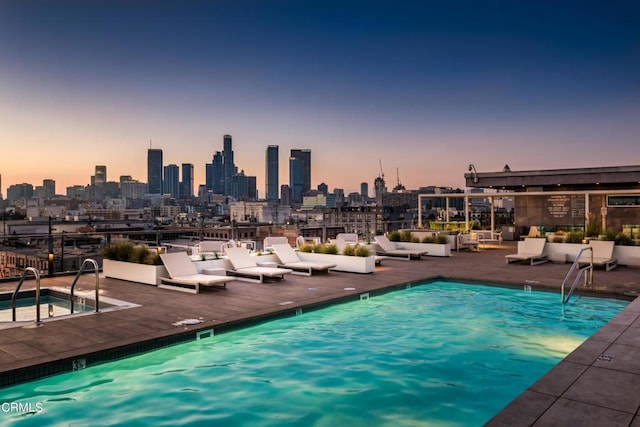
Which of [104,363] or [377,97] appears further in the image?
[377,97]

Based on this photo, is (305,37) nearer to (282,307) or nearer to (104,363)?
(282,307)

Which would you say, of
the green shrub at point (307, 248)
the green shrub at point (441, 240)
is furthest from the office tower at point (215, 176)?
the green shrub at point (307, 248)

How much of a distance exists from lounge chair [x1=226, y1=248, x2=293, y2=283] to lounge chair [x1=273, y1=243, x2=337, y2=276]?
72cm

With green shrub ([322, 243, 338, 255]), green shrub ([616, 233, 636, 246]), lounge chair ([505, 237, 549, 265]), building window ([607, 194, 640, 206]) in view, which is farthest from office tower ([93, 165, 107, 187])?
green shrub ([616, 233, 636, 246])

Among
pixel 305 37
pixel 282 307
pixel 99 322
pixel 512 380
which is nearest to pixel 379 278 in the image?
pixel 282 307

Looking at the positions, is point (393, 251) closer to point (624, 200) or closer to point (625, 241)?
point (625, 241)

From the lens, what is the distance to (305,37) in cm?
1902

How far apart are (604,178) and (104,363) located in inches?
852

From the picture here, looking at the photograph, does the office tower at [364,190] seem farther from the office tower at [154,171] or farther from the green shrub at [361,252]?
the green shrub at [361,252]

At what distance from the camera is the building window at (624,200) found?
65.7 feet

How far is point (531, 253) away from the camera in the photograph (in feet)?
44.1

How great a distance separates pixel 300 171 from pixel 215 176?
26266 mm

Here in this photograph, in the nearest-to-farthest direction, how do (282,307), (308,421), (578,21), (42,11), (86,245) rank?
(308,421), (282,307), (86,245), (42,11), (578,21)

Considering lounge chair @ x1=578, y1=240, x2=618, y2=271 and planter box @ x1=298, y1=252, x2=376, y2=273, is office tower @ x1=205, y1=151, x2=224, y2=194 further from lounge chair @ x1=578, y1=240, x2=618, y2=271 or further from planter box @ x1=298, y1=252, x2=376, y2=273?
lounge chair @ x1=578, y1=240, x2=618, y2=271
